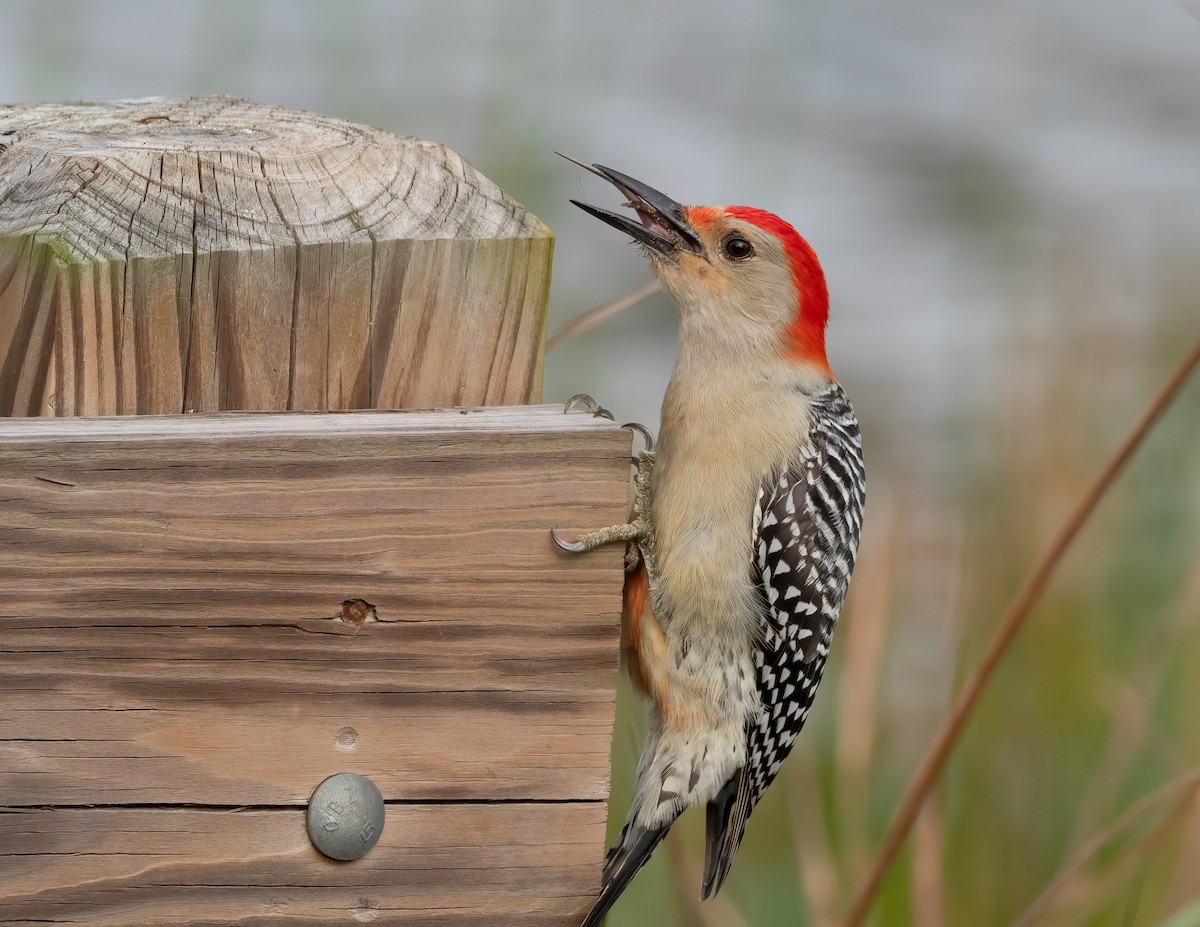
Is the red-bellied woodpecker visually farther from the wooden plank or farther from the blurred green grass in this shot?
the wooden plank

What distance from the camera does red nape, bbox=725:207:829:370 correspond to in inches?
109

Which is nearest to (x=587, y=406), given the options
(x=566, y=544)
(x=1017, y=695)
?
(x=566, y=544)

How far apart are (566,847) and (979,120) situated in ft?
10.4

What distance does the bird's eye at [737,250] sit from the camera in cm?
287

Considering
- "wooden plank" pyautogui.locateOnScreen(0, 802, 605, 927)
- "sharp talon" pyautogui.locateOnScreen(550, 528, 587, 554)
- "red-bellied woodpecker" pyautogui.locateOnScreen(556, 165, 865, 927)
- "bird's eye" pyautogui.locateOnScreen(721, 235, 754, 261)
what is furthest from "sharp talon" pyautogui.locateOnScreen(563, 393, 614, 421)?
"bird's eye" pyautogui.locateOnScreen(721, 235, 754, 261)

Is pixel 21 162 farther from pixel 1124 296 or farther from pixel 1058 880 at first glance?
pixel 1124 296

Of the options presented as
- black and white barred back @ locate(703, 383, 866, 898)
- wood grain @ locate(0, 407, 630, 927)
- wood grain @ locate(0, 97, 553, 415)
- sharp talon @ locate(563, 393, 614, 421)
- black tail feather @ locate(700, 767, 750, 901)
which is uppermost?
wood grain @ locate(0, 97, 553, 415)

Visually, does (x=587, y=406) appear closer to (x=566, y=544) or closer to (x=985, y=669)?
(x=566, y=544)

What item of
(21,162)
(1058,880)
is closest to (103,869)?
(21,162)

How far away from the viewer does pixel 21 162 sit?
164cm

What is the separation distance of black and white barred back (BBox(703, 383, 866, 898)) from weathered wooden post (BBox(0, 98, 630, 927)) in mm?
890

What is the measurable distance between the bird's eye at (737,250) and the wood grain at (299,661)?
1.30 metres

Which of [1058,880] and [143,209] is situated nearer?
[143,209]

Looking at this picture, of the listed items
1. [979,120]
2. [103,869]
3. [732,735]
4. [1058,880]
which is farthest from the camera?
[979,120]
